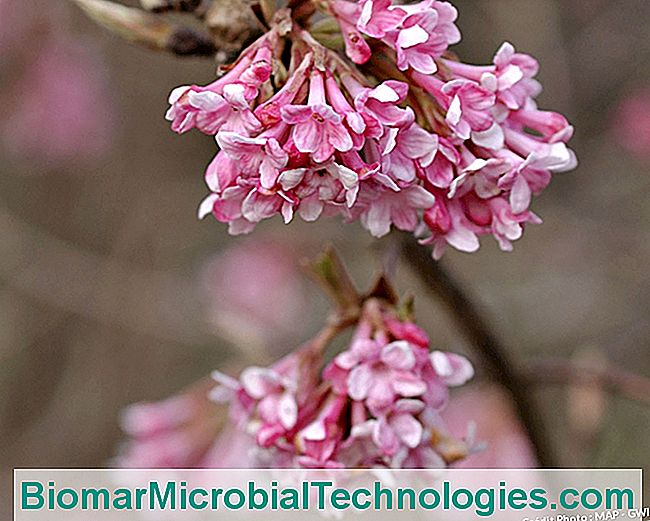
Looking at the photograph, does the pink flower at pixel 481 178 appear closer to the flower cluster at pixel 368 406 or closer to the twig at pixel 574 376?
the flower cluster at pixel 368 406

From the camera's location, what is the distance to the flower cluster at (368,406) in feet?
3.16

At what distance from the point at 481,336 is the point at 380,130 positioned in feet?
1.84

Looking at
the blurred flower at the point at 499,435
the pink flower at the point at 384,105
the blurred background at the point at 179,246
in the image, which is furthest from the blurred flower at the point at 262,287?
the pink flower at the point at 384,105

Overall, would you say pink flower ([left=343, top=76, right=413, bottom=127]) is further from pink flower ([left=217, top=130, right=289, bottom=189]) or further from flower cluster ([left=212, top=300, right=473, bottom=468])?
flower cluster ([left=212, top=300, right=473, bottom=468])

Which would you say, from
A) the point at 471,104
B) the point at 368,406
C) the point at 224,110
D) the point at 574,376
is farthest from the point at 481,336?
the point at 224,110

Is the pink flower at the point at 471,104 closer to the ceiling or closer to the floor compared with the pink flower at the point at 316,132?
closer to the ceiling

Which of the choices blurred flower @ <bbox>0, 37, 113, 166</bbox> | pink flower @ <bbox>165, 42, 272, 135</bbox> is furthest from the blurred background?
pink flower @ <bbox>165, 42, 272, 135</bbox>

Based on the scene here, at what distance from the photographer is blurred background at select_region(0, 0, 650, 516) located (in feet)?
8.50

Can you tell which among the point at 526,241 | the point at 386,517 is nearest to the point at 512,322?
the point at 526,241

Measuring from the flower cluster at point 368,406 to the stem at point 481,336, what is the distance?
0.14 meters

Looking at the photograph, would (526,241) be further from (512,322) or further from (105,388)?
(105,388)

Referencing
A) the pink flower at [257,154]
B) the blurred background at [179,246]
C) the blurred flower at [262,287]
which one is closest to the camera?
the pink flower at [257,154]

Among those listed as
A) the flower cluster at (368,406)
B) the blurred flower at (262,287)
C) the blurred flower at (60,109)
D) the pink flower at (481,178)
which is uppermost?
the blurred flower at (60,109)

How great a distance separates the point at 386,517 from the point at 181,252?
2389 millimetres
